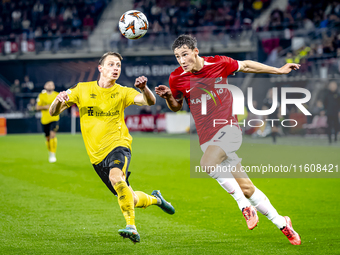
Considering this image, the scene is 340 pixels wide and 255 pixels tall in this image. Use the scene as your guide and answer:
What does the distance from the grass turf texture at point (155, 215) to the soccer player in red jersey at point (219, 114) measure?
44 centimetres

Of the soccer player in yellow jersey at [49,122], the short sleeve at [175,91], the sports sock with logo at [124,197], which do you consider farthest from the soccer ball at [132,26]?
the soccer player in yellow jersey at [49,122]

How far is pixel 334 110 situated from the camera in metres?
15.6

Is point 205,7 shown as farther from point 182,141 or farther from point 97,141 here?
point 97,141

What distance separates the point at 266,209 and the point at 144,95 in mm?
1835

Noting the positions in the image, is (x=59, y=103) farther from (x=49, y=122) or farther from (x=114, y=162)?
(x=49, y=122)

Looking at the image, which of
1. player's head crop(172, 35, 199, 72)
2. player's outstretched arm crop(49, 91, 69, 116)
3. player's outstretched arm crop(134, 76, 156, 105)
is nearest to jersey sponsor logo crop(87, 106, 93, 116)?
player's outstretched arm crop(49, 91, 69, 116)

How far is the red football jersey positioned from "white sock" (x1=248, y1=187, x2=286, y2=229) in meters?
0.83

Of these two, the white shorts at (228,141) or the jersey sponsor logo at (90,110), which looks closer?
the white shorts at (228,141)

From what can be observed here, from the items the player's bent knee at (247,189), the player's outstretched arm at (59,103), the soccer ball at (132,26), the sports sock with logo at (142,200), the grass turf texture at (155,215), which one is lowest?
the grass turf texture at (155,215)

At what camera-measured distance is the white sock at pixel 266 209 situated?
4.89m

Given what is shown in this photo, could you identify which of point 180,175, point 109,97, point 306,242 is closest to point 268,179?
point 180,175

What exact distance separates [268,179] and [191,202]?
311 cm

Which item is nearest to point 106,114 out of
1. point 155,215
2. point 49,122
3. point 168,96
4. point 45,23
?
point 168,96

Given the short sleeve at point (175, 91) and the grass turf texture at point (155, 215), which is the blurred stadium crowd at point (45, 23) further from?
the short sleeve at point (175, 91)
